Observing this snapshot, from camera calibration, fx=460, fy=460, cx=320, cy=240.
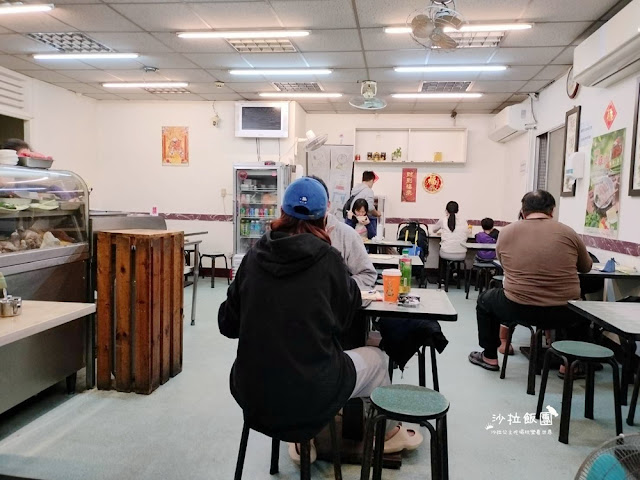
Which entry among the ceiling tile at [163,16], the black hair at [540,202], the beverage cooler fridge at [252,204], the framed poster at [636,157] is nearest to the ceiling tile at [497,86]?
the framed poster at [636,157]

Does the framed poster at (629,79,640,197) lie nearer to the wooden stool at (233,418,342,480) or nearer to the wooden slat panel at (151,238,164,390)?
the wooden stool at (233,418,342,480)

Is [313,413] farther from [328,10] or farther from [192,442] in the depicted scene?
[328,10]

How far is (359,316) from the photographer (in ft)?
7.36

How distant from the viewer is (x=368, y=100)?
5566 millimetres

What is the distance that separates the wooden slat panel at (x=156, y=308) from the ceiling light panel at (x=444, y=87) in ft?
15.2

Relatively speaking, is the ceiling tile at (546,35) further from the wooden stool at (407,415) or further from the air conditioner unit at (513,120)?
the wooden stool at (407,415)

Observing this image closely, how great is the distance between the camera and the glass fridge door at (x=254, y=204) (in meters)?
7.44

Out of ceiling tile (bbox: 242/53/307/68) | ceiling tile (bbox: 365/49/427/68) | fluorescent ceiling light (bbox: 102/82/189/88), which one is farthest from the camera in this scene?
fluorescent ceiling light (bbox: 102/82/189/88)

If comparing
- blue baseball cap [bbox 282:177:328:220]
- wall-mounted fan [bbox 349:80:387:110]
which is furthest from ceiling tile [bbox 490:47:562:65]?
blue baseball cap [bbox 282:177:328:220]

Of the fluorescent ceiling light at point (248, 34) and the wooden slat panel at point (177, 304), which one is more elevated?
the fluorescent ceiling light at point (248, 34)

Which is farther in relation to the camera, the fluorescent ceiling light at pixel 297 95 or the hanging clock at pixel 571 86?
the fluorescent ceiling light at pixel 297 95

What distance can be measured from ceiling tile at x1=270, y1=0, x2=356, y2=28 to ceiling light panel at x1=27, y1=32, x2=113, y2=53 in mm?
2283

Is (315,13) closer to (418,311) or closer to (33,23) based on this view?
(33,23)

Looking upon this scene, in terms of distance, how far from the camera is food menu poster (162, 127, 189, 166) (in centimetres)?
795
